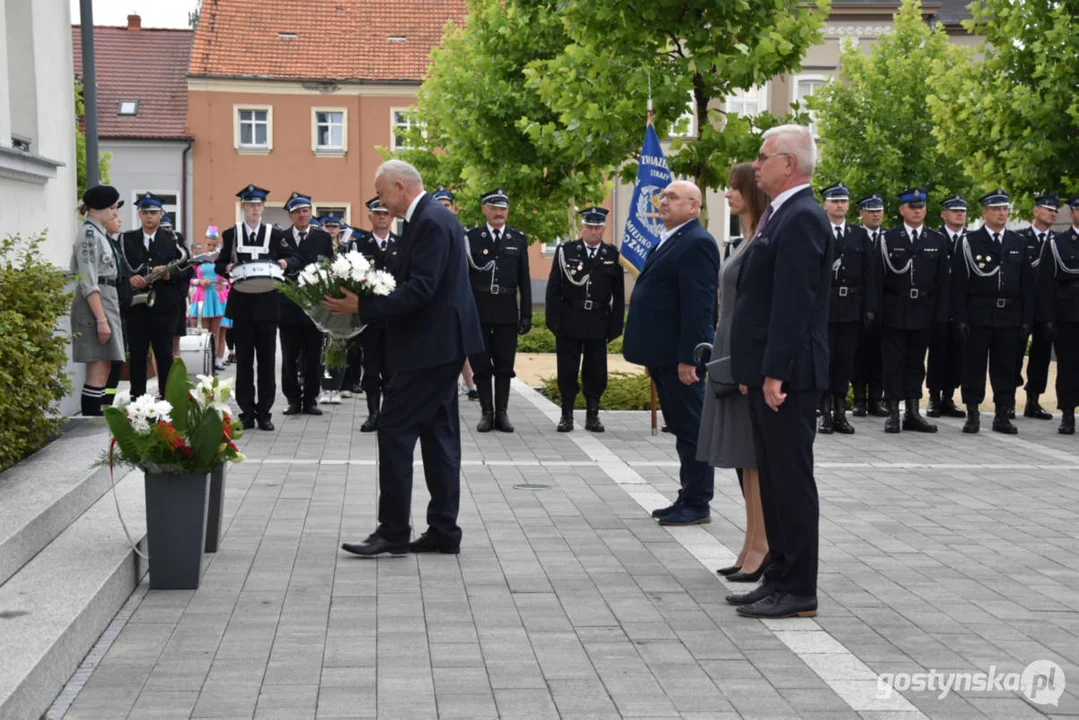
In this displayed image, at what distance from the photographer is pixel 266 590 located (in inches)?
263

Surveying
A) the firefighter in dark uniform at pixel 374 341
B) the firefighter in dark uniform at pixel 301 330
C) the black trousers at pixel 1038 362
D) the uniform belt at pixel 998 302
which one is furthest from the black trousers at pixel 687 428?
the black trousers at pixel 1038 362

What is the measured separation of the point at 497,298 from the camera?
13695mm

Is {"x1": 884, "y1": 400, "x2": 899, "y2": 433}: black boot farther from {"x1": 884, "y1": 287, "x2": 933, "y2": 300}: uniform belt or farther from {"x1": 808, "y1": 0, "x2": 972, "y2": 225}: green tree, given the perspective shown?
{"x1": 808, "y1": 0, "x2": 972, "y2": 225}: green tree

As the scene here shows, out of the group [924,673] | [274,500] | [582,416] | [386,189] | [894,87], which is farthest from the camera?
[894,87]

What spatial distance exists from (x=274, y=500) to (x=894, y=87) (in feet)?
115

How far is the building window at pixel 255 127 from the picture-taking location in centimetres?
4981

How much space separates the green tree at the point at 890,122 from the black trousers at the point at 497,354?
27956 mm

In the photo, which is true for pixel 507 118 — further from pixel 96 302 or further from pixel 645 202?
pixel 96 302

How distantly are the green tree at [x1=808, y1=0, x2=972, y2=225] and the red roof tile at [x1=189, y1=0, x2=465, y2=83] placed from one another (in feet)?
50.1

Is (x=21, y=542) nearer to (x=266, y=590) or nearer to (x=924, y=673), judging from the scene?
(x=266, y=590)

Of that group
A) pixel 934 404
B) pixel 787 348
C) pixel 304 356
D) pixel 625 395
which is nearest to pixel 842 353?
pixel 934 404

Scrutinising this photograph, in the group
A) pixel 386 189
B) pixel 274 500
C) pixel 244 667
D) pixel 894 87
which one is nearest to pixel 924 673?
pixel 244 667

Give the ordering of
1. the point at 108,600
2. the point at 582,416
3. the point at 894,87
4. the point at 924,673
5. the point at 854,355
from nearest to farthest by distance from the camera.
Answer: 1. the point at 924,673
2. the point at 108,600
3. the point at 854,355
4. the point at 582,416
5. the point at 894,87

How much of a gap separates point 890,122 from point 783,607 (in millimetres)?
36614
